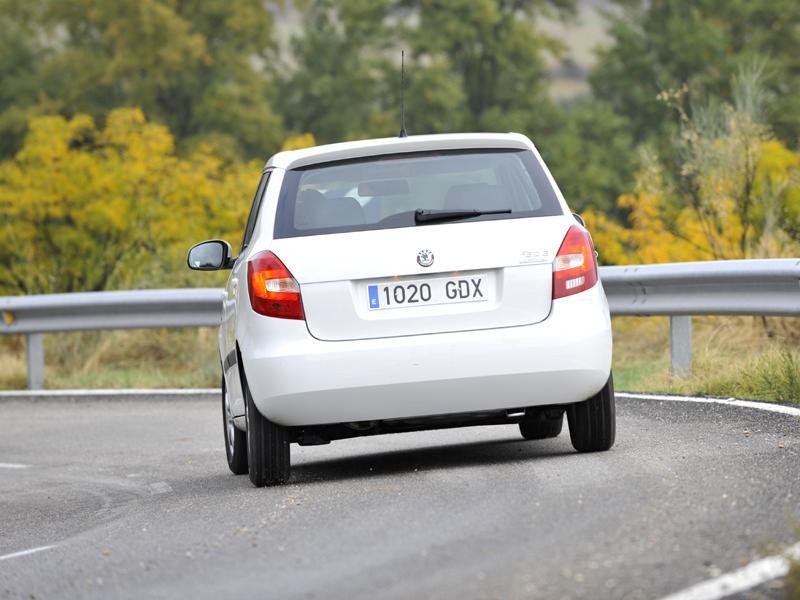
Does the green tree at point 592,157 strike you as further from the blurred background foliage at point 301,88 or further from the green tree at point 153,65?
the green tree at point 153,65

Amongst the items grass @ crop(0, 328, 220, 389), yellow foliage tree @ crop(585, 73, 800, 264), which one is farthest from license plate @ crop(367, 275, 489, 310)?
grass @ crop(0, 328, 220, 389)

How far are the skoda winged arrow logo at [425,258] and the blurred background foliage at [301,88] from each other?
24.6 meters

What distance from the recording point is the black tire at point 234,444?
8539 millimetres

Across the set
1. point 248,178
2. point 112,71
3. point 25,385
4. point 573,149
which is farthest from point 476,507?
point 573,149

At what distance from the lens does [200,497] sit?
7.71 metres

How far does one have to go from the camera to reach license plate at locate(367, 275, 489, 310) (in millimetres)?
7066

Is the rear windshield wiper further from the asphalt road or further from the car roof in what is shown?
the asphalt road

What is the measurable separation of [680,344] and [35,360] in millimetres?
6801

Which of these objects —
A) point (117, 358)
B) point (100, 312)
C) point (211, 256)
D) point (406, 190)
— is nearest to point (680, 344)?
point (211, 256)

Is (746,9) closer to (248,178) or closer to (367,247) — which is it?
(248,178)

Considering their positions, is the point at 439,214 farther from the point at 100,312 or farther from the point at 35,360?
the point at 35,360

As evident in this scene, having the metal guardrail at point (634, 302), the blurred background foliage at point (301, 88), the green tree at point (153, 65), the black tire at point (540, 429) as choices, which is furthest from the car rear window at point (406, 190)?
the green tree at point (153, 65)

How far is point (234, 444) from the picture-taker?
8625 mm

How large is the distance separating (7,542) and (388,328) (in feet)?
6.54
